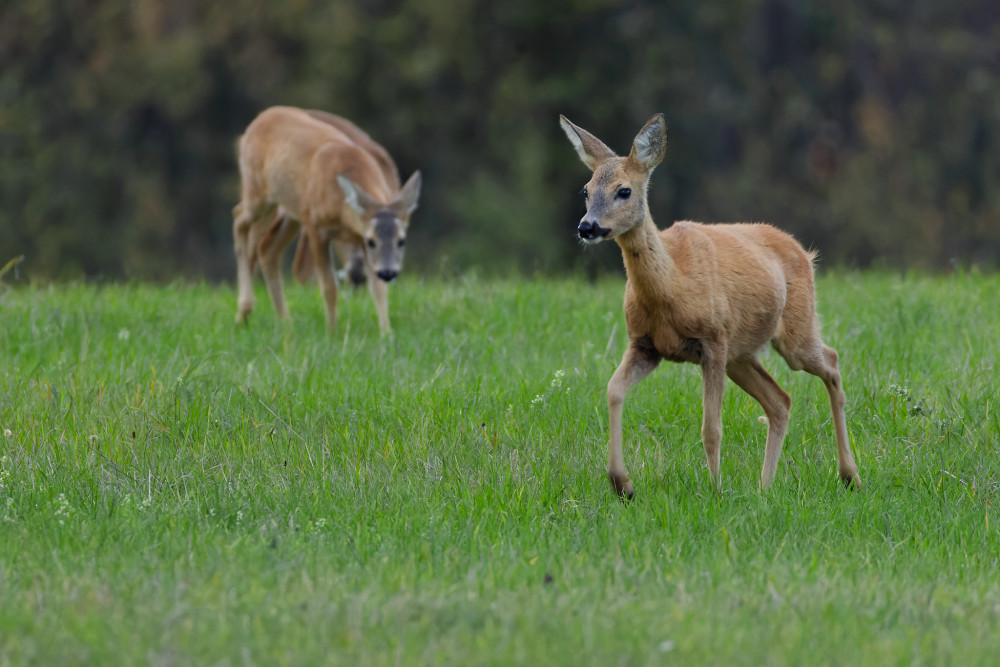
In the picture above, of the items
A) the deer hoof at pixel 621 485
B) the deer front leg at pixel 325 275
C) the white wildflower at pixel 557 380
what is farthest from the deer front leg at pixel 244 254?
the deer hoof at pixel 621 485

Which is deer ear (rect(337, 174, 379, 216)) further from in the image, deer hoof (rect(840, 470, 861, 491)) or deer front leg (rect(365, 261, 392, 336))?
deer hoof (rect(840, 470, 861, 491))

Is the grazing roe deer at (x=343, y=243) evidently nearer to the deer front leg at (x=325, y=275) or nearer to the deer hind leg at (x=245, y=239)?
the deer hind leg at (x=245, y=239)

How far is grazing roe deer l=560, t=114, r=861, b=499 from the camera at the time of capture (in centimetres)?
570

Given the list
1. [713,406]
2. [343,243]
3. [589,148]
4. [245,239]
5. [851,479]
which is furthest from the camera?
A: [343,243]

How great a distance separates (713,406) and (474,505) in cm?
111

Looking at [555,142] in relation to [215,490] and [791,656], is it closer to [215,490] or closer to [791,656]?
[215,490]

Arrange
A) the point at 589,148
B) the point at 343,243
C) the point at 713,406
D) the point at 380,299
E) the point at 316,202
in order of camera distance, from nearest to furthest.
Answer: the point at 713,406 → the point at 589,148 → the point at 380,299 → the point at 316,202 → the point at 343,243

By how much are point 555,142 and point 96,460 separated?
670 inches

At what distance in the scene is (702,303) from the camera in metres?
5.76

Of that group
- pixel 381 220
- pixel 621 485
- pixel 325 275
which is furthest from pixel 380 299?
pixel 621 485

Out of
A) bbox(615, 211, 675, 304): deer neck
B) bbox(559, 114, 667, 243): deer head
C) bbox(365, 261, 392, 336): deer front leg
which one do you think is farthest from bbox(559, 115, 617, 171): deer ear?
bbox(365, 261, 392, 336): deer front leg

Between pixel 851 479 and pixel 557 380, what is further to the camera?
pixel 557 380

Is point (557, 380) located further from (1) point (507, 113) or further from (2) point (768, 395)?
(1) point (507, 113)

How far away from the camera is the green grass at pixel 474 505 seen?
13.0 ft
